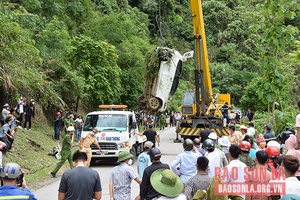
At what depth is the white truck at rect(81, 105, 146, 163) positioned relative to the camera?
17531mm

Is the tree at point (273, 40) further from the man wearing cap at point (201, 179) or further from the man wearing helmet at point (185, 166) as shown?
the man wearing cap at point (201, 179)

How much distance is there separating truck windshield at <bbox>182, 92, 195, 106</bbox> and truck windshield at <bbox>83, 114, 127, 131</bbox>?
811 cm

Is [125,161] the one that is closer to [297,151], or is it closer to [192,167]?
[192,167]

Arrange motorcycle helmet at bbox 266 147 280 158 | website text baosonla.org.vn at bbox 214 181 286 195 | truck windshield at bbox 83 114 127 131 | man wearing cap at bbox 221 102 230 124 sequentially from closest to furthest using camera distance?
website text baosonla.org.vn at bbox 214 181 286 195 < motorcycle helmet at bbox 266 147 280 158 < truck windshield at bbox 83 114 127 131 < man wearing cap at bbox 221 102 230 124

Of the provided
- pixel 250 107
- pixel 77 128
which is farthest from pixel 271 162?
pixel 250 107

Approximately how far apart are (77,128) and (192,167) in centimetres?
1840

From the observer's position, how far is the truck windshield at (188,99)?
26.2m

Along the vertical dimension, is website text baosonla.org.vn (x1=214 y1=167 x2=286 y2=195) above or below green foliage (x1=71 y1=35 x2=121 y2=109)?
below

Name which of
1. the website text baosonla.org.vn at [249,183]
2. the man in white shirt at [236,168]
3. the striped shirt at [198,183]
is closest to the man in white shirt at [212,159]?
the man in white shirt at [236,168]

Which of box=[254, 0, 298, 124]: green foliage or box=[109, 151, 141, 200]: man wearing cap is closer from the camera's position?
box=[109, 151, 141, 200]: man wearing cap

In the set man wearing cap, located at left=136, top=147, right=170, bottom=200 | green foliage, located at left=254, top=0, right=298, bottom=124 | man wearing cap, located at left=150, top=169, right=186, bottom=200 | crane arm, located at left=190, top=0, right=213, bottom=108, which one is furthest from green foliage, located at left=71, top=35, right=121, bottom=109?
man wearing cap, located at left=150, top=169, right=186, bottom=200

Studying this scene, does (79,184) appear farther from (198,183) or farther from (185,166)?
(185,166)

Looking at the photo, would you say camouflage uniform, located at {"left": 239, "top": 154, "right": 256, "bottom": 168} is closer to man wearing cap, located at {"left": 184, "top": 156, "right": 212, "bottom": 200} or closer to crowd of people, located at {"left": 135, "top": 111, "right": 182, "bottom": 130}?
man wearing cap, located at {"left": 184, "top": 156, "right": 212, "bottom": 200}

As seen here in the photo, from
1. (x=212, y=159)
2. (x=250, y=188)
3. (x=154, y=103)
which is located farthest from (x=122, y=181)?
(x=154, y=103)
